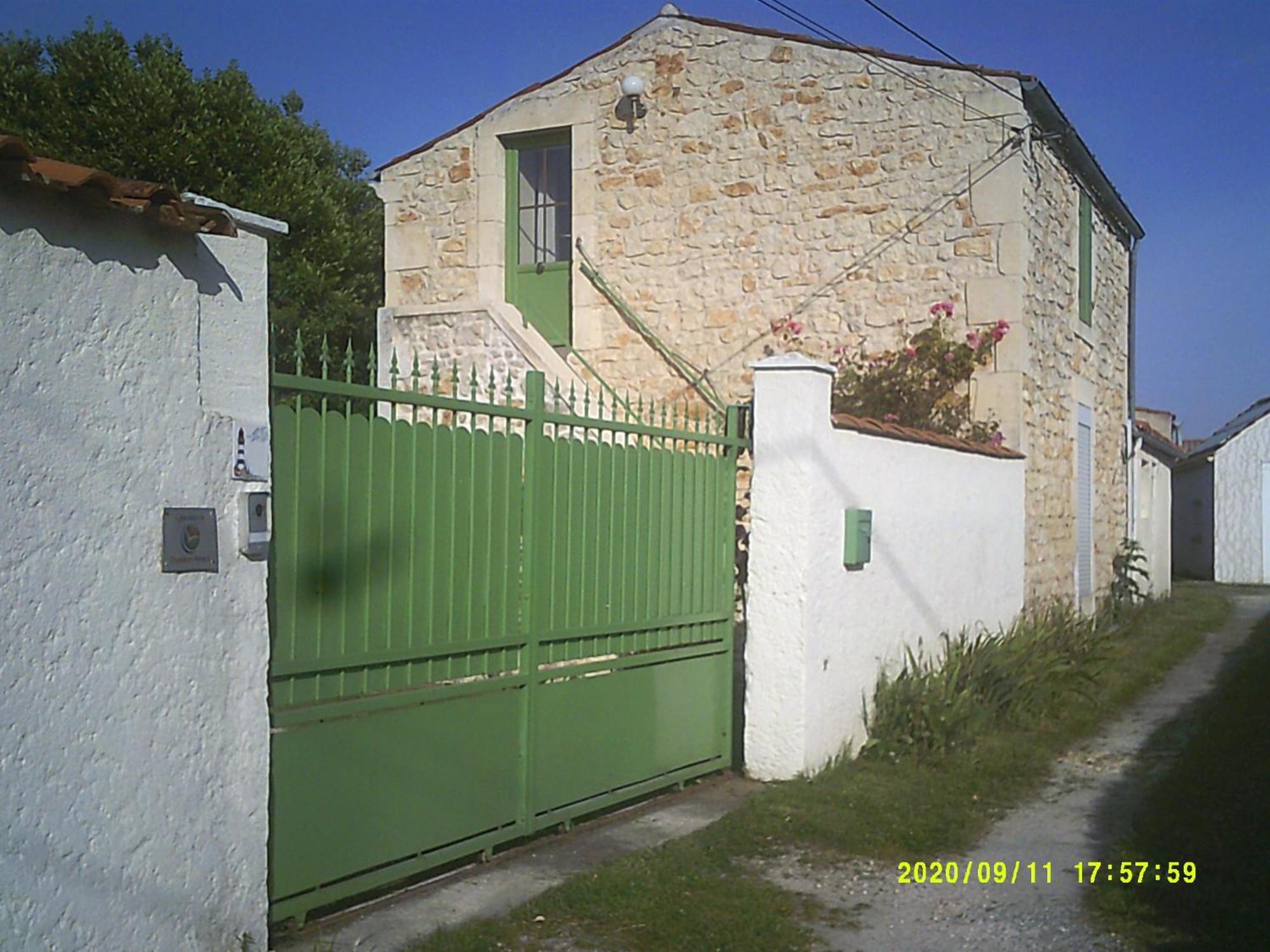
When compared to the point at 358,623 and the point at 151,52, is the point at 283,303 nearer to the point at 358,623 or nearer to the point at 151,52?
the point at 151,52

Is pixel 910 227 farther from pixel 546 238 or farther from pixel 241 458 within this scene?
pixel 241 458

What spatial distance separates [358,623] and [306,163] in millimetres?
11873

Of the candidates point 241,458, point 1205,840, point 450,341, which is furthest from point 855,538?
point 450,341

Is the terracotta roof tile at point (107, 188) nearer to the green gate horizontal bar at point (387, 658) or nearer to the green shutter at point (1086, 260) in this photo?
the green gate horizontal bar at point (387, 658)

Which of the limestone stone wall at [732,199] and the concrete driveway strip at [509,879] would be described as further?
the limestone stone wall at [732,199]

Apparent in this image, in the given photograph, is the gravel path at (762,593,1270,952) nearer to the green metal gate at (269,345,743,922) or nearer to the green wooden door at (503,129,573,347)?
the green metal gate at (269,345,743,922)

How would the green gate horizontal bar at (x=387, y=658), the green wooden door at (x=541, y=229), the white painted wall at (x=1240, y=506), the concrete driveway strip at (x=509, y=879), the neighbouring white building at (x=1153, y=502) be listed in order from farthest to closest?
the white painted wall at (x=1240, y=506) < the neighbouring white building at (x=1153, y=502) < the green wooden door at (x=541, y=229) < the concrete driveway strip at (x=509, y=879) < the green gate horizontal bar at (x=387, y=658)

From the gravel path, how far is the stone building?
4592mm

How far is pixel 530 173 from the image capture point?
13234 millimetres

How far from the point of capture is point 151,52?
14.9 meters

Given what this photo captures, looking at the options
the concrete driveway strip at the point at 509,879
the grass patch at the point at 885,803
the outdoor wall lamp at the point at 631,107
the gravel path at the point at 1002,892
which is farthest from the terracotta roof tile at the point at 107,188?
the outdoor wall lamp at the point at 631,107

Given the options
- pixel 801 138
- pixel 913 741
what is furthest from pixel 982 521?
pixel 801 138

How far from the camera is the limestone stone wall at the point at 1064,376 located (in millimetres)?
11898

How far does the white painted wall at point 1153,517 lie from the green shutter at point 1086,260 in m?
4.21
